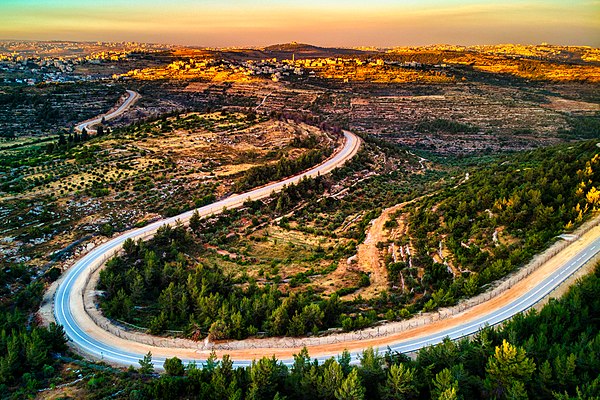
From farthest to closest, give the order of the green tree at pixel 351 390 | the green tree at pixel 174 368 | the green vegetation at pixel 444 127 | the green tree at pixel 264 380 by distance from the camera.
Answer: the green vegetation at pixel 444 127, the green tree at pixel 174 368, the green tree at pixel 264 380, the green tree at pixel 351 390

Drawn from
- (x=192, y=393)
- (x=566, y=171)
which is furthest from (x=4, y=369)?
(x=566, y=171)

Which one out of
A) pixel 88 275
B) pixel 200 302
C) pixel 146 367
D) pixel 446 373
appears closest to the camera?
pixel 446 373

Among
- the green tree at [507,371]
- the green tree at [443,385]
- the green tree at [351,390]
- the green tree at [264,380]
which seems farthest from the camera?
the green tree at [264,380]

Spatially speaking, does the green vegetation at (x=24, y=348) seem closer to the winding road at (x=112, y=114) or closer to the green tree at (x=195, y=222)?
the green tree at (x=195, y=222)

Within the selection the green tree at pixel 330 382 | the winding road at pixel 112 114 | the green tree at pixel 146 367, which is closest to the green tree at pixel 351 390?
the green tree at pixel 330 382

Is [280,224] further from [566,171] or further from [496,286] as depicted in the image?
Result: [566,171]

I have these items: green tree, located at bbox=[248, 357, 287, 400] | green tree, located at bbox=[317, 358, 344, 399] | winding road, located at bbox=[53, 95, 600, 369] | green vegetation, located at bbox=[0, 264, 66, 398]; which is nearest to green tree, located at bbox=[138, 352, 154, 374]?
winding road, located at bbox=[53, 95, 600, 369]

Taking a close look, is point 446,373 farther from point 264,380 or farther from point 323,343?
point 323,343

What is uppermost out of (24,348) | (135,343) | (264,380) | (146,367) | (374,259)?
(264,380)

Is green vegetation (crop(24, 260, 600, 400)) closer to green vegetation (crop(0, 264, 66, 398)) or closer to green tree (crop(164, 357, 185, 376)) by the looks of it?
green tree (crop(164, 357, 185, 376))

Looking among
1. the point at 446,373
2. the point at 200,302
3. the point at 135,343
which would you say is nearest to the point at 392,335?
the point at 446,373

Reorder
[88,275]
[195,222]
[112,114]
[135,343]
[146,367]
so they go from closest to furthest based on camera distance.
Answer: [146,367] < [135,343] < [88,275] < [195,222] < [112,114]
